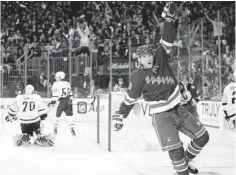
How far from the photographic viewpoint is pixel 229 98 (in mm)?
4656

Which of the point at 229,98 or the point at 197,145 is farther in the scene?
the point at 229,98

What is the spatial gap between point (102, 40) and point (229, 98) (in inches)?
237

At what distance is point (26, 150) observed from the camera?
15.2ft

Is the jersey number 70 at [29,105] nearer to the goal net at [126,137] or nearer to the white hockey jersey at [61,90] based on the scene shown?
the goal net at [126,137]

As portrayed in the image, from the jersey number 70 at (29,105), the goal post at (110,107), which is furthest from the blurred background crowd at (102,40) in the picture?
the jersey number 70 at (29,105)

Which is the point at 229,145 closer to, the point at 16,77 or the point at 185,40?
the point at 185,40

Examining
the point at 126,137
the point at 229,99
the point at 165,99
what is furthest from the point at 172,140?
the point at 126,137

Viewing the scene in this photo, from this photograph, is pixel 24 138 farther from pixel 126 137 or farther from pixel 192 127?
pixel 192 127

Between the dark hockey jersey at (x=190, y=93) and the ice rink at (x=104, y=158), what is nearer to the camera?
the ice rink at (x=104, y=158)

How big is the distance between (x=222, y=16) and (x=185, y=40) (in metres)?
1.31

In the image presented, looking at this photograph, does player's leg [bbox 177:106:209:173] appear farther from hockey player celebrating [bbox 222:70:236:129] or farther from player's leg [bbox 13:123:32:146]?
player's leg [bbox 13:123:32:146]

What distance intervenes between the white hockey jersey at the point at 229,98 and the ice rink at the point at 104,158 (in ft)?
1.43

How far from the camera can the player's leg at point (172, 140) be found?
2602 millimetres

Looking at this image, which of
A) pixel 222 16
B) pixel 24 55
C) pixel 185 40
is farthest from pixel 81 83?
pixel 222 16
